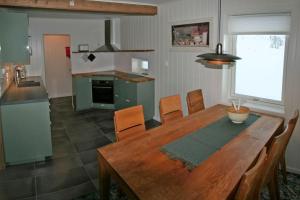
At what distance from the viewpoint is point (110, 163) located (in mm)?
1812

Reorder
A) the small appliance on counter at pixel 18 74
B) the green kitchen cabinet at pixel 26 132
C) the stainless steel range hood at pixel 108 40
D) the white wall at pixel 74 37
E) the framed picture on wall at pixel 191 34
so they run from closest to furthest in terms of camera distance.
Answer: the green kitchen cabinet at pixel 26 132
the framed picture on wall at pixel 191 34
the small appliance on counter at pixel 18 74
the stainless steel range hood at pixel 108 40
the white wall at pixel 74 37

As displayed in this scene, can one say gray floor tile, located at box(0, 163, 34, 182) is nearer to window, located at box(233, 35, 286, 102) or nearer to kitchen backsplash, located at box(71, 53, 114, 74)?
window, located at box(233, 35, 286, 102)

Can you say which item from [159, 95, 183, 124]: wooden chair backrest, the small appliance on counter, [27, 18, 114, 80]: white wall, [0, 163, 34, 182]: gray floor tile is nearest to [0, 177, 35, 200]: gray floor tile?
[0, 163, 34, 182]: gray floor tile

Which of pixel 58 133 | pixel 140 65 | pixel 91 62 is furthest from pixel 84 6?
pixel 91 62

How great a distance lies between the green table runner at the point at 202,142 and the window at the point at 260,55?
850 millimetres

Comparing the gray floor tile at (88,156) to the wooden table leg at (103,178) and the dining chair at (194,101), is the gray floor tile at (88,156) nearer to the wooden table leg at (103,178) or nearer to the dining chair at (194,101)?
the wooden table leg at (103,178)

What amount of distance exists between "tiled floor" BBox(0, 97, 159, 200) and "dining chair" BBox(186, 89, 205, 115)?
1.50 metres

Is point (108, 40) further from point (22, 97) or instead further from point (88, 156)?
point (88, 156)

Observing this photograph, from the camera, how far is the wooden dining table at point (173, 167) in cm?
146

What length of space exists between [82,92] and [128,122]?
3935 millimetres

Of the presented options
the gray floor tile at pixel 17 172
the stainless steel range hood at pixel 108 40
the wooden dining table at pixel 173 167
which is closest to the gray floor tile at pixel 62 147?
the gray floor tile at pixel 17 172

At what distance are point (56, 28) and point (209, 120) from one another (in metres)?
5.63

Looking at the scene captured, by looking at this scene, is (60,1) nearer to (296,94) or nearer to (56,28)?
(56,28)

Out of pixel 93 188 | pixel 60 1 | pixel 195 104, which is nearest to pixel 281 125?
pixel 195 104
